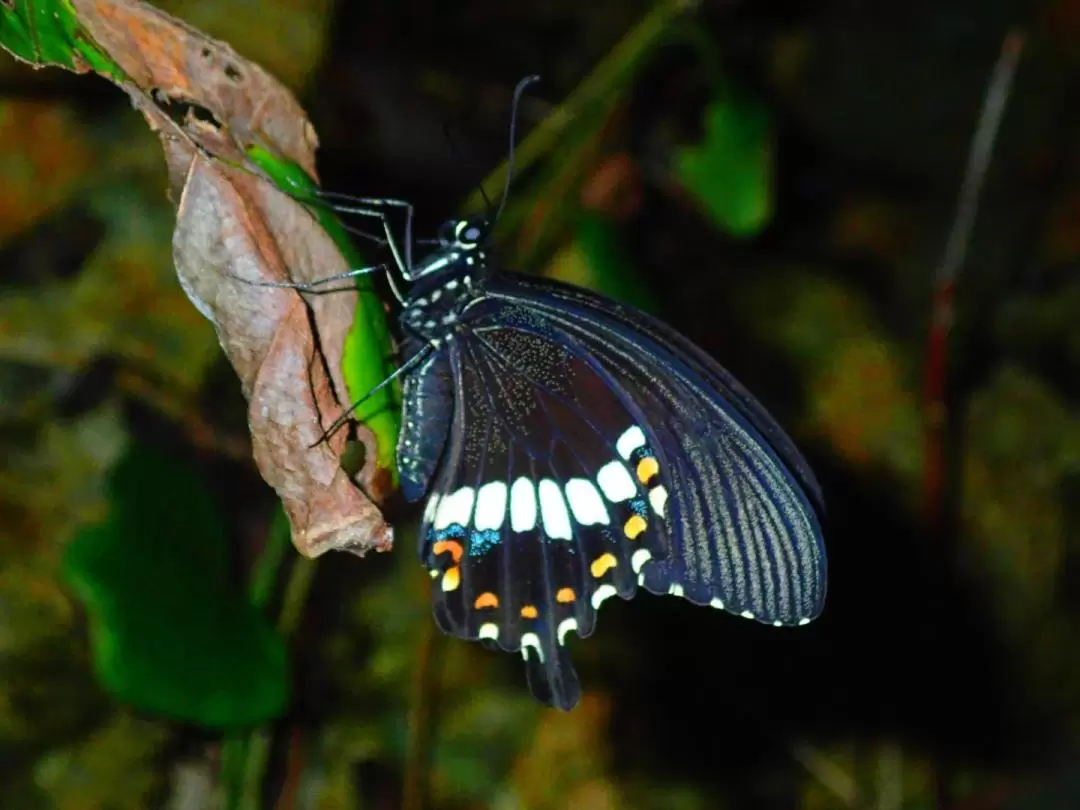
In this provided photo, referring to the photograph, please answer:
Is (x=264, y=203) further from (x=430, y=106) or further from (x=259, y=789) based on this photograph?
(x=430, y=106)

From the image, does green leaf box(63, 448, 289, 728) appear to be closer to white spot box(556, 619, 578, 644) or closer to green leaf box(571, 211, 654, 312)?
white spot box(556, 619, 578, 644)

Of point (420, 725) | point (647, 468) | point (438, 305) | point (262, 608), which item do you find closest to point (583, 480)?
point (647, 468)

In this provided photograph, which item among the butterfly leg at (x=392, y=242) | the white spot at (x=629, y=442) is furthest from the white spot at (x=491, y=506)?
the butterfly leg at (x=392, y=242)

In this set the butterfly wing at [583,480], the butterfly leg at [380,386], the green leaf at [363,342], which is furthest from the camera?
the butterfly wing at [583,480]

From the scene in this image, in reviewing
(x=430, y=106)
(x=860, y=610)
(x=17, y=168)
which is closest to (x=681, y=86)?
(x=430, y=106)

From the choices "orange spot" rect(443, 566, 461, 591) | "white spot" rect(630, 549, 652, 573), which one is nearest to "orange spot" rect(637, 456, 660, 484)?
"white spot" rect(630, 549, 652, 573)

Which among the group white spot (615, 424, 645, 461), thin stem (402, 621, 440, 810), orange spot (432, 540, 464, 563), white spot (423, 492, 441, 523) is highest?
white spot (615, 424, 645, 461)

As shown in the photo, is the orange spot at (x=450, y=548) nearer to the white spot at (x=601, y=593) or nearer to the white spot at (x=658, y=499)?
the white spot at (x=601, y=593)
